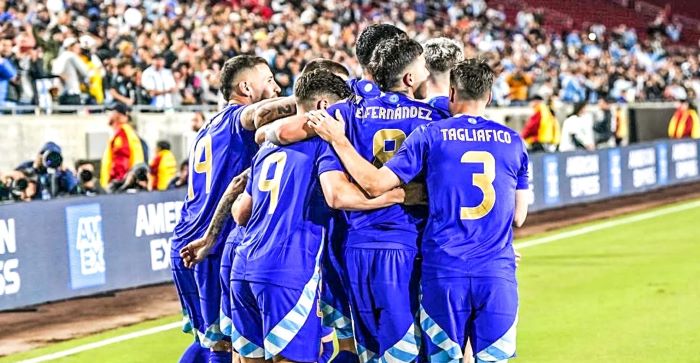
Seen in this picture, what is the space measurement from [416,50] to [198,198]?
1871 millimetres

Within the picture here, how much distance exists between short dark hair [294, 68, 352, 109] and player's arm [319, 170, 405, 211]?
448 mm

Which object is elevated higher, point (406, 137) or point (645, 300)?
point (406, 137)

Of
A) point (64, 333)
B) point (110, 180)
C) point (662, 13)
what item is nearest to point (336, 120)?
point (64, 333)

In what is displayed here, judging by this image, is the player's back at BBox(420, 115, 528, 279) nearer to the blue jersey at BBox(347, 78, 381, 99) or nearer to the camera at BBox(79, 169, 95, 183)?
the blue jersey at BBox(347, 78, 381, 99)

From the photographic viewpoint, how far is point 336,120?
6125 millimetres

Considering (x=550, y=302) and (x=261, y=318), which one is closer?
(x=261, y=318)

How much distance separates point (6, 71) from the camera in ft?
55.9

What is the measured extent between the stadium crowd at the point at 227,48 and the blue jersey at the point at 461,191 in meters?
12.1

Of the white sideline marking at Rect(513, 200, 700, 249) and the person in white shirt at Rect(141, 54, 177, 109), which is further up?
the person in white shirt at Rect(141, 54, 177, 109)

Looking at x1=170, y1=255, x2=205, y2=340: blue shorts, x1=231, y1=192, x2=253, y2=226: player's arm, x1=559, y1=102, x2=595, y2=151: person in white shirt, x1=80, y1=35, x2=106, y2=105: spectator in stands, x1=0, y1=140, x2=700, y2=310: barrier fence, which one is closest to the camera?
x1=231, y1=192, x2=253, y2=226: player's arm

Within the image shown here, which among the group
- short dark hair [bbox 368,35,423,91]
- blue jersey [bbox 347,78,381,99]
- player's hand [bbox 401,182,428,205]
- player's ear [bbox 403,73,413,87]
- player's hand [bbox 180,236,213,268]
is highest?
short dark hair [bbox 368,35,423,91]

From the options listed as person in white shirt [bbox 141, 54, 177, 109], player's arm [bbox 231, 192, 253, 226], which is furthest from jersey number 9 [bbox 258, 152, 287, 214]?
person in white shirt [bbox 141, 54, 177, 109]

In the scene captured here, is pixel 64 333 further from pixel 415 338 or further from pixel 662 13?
pixel 662 13

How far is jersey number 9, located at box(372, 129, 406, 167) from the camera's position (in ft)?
20.4
